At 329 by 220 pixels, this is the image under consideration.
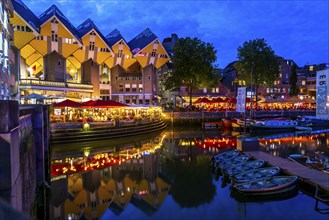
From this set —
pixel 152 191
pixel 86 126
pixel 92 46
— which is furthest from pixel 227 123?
pixel 152 191

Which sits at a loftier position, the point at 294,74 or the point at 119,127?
the point at 294,74

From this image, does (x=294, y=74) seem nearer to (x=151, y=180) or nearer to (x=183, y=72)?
(x=183, y=72)

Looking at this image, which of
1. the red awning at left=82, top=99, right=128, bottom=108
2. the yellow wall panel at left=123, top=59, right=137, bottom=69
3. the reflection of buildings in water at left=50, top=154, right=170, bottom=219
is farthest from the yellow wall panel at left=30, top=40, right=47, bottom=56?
the reflection of buildings in water at left=50, top=154, right=170, bottom=219

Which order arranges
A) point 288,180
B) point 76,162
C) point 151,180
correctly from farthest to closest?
point 76,162, point 151,180, point 288,180

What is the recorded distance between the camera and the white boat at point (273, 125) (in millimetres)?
53322

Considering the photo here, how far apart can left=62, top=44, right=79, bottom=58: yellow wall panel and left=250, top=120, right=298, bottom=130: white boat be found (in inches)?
1344

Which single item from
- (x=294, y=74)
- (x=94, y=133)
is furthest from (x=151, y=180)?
(x=294, y=74)

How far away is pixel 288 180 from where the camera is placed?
17.5 m

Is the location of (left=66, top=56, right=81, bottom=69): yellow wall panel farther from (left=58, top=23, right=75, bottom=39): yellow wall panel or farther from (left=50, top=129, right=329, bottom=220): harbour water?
(left=50, top=129, right=329, bottom=220): harbour water

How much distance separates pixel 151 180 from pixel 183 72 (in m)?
50.5

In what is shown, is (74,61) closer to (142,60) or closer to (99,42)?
(99,42)

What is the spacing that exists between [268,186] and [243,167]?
173 inches

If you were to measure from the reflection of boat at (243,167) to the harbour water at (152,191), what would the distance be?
2.45 feet

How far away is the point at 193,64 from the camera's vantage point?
231 feet
